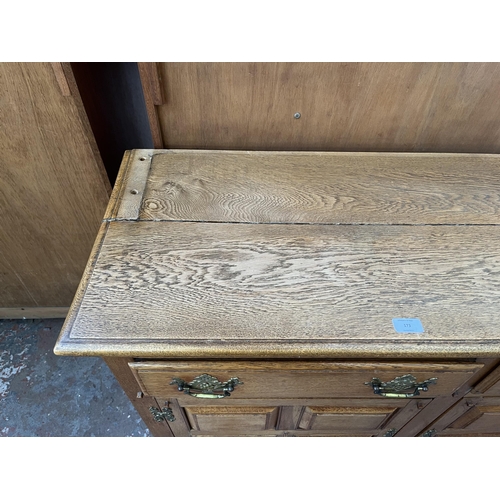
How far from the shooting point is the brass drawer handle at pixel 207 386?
63 cm

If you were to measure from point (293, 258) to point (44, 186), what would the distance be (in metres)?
0.73

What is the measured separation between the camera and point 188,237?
0.68m

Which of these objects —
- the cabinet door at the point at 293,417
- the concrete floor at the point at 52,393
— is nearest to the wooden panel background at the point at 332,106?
the cabinet door at the point at 293,417

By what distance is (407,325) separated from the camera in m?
0.57

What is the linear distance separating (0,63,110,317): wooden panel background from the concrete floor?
0.17m

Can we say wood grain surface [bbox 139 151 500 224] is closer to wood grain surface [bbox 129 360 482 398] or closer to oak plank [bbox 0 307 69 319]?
wood grain surface [bbox 129 360 482 398]

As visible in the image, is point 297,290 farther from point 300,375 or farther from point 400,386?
point 400,386

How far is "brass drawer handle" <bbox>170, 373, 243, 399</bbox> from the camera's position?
2.05 feet

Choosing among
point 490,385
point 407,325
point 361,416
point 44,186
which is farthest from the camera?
point 44,186

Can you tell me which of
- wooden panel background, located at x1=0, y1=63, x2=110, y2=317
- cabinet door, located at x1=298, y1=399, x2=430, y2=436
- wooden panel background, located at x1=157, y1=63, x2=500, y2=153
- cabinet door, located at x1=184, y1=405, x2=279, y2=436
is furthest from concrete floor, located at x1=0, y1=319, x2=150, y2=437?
wooden panel background, located at x1=157, y1=63, x2=500, y2=153

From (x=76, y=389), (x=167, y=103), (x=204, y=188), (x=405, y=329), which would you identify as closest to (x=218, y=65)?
(x=167, y=103)

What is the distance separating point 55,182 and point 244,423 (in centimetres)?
82

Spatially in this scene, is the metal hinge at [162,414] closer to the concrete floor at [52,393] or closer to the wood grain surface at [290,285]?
the wood grain surface at [290,285]

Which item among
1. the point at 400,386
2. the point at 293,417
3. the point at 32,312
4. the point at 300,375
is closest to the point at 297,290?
the point at 300,375
